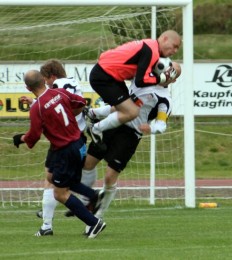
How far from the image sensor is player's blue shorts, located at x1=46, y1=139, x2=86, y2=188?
37.2 feet

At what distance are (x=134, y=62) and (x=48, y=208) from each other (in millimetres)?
1904

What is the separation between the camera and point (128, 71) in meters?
12.1

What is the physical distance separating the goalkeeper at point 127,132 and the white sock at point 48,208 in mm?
515

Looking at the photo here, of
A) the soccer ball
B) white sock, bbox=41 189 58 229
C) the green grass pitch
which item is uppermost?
the soccer ball

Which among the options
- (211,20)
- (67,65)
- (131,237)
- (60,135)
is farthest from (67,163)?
(211,20)

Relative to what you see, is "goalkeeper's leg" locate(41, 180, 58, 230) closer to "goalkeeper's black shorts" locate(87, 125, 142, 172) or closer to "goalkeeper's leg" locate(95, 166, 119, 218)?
"goalkeeper's leg" locate(95, 166, 119, 218)

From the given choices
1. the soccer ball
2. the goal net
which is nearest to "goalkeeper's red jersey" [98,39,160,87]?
the soccer ball

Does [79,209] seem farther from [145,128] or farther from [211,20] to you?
[211,20]

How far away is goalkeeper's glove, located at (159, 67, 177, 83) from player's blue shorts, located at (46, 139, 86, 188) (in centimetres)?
146

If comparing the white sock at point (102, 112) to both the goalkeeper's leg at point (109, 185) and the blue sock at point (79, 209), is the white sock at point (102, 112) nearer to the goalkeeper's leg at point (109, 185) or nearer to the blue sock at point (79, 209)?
the goalkeeper's leg at point (109, 185)

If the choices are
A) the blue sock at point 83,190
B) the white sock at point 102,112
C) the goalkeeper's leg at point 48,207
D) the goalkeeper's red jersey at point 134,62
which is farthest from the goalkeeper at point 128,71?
the goalkeeper's leg at point 48,207

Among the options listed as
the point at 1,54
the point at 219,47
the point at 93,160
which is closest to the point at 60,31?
the point at 1,54

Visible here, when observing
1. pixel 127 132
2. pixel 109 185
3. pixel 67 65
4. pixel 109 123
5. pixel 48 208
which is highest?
pixel 67 65

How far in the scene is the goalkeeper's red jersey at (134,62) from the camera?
1194cm
